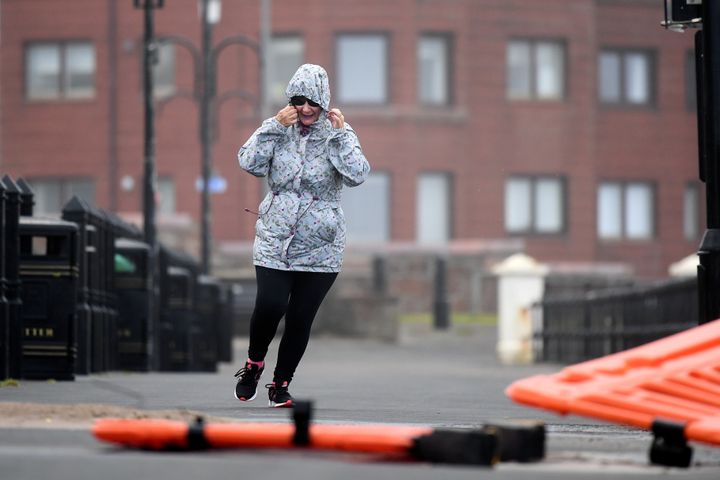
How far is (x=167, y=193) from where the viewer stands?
52.2 m

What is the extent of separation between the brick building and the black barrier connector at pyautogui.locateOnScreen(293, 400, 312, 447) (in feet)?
139

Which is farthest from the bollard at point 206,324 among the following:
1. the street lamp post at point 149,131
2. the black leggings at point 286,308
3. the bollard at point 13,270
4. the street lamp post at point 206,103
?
the black leggings at point 286,308

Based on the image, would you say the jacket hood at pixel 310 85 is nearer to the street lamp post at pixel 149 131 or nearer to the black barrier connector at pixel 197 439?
the black barrier connector at pixel 197 439

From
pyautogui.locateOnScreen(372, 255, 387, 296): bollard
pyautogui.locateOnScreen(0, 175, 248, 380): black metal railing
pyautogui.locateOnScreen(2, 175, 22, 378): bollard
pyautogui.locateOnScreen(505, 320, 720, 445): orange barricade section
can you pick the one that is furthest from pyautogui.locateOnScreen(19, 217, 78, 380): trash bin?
pyautogui.locateOnScreen(372, 255, 387, 296): bollard

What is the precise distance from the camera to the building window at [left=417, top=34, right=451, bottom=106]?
2029 inches

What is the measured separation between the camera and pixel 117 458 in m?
7.37

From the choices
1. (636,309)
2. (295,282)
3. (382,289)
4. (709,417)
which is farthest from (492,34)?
(709,417)

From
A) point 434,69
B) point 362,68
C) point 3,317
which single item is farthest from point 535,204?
point 3,317

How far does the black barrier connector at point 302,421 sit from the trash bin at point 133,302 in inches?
489

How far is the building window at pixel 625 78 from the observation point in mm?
54838

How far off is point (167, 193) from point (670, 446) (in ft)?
147

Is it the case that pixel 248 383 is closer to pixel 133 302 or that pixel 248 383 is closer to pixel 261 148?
pixel 261 148

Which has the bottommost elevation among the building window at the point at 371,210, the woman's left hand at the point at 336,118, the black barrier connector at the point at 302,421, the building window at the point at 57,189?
the black barrier connector at the point at 302,421

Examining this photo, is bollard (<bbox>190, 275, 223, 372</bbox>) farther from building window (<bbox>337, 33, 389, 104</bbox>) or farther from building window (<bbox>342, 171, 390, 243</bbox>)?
building window (<bbox>337, 33, 389, 104</bbox>)
